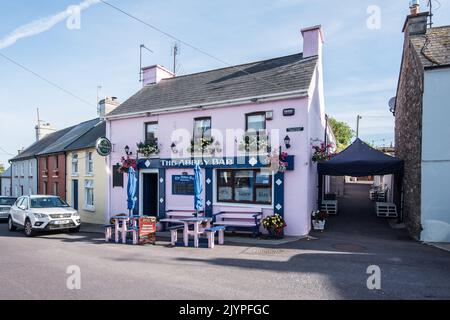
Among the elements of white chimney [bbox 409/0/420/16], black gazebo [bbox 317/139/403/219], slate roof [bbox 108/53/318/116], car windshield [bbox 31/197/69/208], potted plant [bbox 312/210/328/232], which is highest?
white chimney [bbox 409/0/420/16]

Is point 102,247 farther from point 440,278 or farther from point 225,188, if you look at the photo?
point 440,278

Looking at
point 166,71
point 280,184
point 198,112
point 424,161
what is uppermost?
point 166,71

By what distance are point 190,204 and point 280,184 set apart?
13.5 feet

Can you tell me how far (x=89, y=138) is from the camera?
19203 millimetres

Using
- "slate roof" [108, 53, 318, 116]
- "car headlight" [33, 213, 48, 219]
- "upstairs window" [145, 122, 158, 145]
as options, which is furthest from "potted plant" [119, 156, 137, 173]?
"car headlight" [33, 213, 48, 219]

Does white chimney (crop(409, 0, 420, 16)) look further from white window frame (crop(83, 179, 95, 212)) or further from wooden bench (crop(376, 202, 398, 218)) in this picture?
white window frame (crop(83, 179, 95, 212))

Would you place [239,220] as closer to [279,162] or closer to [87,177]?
[279,162]

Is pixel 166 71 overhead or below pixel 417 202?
overhead

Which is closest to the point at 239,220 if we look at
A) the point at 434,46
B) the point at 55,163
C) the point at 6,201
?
the point at 434,46

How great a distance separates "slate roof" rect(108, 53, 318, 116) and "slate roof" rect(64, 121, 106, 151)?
3.47 meters

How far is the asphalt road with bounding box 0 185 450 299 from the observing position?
560cm

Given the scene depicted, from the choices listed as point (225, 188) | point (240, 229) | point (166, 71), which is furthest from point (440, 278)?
point (166, 71)

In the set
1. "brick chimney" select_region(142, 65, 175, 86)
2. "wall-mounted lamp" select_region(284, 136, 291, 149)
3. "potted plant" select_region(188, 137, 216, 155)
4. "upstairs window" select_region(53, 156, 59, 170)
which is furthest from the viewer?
"upstairs window" select_region(53, 156, 59, 170)

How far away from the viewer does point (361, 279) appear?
624 centimetres
